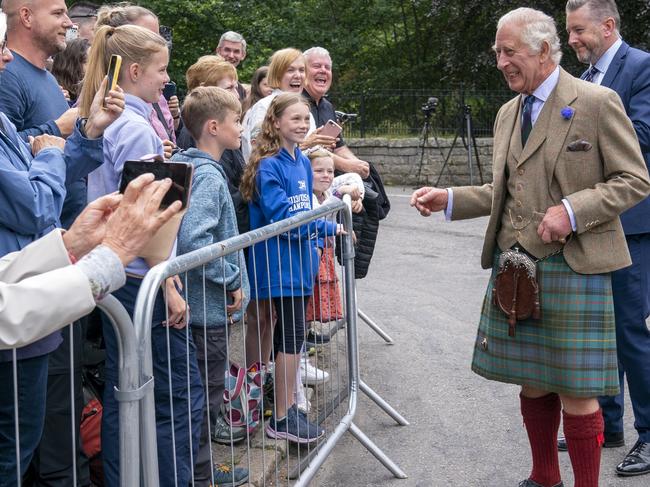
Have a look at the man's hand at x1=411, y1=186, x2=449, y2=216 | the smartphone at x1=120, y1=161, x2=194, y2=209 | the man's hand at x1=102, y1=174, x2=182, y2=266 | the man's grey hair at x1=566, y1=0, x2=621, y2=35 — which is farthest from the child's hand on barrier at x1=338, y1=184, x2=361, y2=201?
the man's hand at x1=102, y1=174, x2=182, y2=266

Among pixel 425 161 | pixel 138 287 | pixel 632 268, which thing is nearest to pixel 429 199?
pixel 632 268

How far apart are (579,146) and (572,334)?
2.58 feet

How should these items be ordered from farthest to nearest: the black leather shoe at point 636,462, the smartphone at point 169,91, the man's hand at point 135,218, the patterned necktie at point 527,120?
the smartphone at point 169,91
the black leather shoe at point 636,462
the patterned necktie at point 527,120
the man's hand at point 135,218

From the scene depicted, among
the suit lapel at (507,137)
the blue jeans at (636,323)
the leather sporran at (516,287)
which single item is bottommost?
the blue jeans at (636,323)

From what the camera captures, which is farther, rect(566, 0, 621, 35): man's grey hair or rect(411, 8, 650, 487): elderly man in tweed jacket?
rect(566, 0, 621, 35): man's grey hair

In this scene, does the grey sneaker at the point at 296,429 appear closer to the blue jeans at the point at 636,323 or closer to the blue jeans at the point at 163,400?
the blue jeans at the point at 163,400

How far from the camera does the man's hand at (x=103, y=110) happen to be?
311 centimetres

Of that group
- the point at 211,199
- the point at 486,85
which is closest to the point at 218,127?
the point at 211,199

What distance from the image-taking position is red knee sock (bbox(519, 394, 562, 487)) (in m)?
4.12

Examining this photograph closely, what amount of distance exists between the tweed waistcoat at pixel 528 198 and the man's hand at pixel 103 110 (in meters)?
1.75

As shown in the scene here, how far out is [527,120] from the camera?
158 inches

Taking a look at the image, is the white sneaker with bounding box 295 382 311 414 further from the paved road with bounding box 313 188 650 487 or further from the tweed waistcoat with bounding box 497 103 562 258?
the tweed waistcoat with bounding box 497 103 562 258

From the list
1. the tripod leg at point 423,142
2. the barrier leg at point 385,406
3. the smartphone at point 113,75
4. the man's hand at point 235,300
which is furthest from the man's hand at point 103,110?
the tripod leg at point 423,142

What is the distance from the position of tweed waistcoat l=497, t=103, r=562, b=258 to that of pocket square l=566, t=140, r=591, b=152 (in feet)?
0.45
